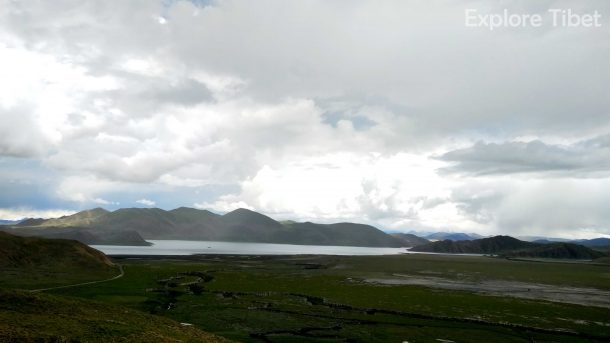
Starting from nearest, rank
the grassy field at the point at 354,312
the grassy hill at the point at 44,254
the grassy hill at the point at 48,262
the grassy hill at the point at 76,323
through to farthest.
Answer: the grassy hill at the point at 76,323, the grassy field at the point at 354,312, the grassy hill at the point at 48,262, the grassy hill at the point at 44,254

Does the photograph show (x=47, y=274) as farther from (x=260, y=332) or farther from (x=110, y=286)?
(x=260, y=332)

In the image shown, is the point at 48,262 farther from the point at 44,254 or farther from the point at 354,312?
the point at 354,312

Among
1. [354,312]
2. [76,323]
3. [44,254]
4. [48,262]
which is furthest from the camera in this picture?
[44,254]

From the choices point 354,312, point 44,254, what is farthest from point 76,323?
point 44,254

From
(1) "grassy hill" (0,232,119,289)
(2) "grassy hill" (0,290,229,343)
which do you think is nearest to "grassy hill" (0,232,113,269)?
(1) "grassy hill" (0,232,119,289)

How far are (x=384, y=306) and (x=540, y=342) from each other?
23.4 metres

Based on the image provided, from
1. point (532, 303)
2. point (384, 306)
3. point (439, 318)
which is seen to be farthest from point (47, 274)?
point (532, 303)

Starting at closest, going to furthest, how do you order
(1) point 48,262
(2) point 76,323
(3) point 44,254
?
1. (2) point 76,323
2. (1) point 48,262
3. (3) point 44,254

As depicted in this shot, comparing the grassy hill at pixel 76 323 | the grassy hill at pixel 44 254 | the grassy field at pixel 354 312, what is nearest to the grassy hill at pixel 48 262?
the grassy hill at pixel 44 254

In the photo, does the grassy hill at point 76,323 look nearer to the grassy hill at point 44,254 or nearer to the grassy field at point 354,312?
the grassy field at point 354,312

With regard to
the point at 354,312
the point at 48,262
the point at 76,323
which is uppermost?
the point at 76,323

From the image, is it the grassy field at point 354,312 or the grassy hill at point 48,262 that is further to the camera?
the grassy hill at point 48,262

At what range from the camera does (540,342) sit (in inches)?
1709

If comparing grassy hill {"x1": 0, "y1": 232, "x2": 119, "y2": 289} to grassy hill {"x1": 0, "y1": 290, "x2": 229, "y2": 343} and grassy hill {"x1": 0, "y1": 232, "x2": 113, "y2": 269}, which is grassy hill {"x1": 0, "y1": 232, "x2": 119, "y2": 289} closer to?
grassy hill {"x1": 0, "y1": 232, "x2": 113, "y2": 269}
